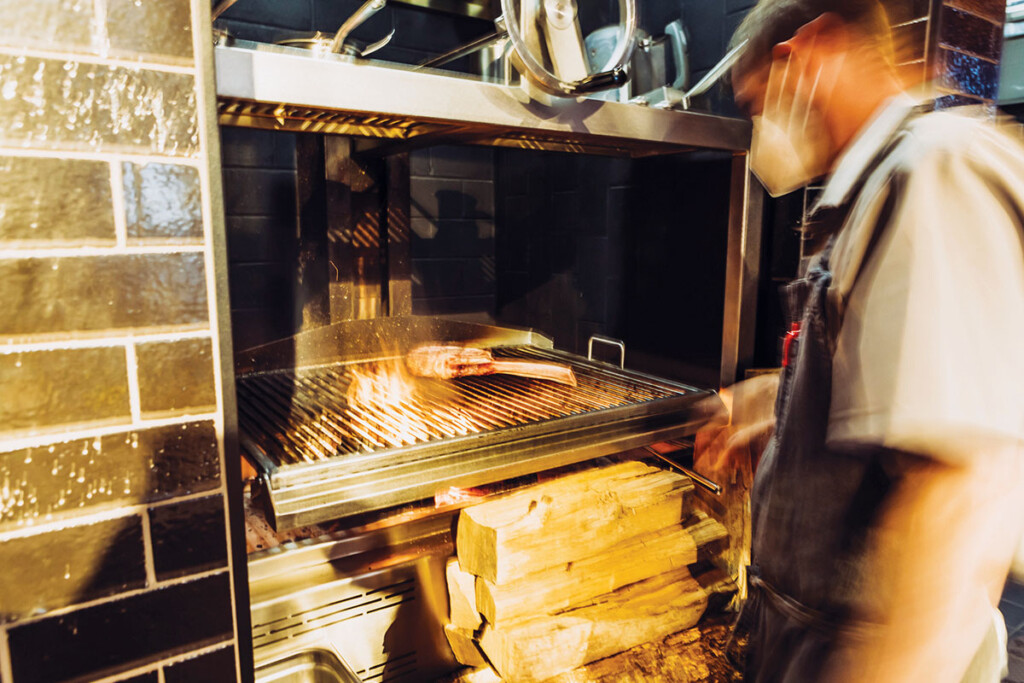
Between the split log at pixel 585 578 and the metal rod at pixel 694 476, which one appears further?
the metal rod at pixel 694 476

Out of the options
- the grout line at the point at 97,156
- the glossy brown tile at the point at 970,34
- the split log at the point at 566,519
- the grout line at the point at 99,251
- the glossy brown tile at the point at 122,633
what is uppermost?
the glossy brown tile at the point at 970,34

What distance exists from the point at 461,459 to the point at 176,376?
599 mm

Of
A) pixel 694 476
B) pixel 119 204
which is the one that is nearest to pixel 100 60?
pixel 119 204

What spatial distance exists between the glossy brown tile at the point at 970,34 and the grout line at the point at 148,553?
2.25m

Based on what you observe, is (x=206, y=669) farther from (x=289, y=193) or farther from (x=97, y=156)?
(x=289, y=193)

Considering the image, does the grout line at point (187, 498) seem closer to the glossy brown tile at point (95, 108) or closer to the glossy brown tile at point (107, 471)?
the glossy brown tile at point (107, 471)

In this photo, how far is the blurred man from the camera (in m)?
0.79

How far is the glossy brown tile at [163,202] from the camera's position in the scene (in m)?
0.89

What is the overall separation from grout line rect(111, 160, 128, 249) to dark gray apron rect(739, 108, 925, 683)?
1089mm

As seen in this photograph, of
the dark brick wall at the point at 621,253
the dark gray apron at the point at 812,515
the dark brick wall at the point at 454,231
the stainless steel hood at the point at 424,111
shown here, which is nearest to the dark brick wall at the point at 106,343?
the stainless steel hood at the point at 424,111

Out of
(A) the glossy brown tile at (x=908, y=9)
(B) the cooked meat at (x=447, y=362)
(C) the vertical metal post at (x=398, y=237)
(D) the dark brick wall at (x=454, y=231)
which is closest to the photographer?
(A) the glossy brown tile at (x=908, y=9)

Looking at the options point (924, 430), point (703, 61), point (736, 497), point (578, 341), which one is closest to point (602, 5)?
point (703, 61)

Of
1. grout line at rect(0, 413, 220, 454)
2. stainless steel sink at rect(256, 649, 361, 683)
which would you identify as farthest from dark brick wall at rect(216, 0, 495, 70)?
stainless steel sink at rect(256, 649, 361, 683)

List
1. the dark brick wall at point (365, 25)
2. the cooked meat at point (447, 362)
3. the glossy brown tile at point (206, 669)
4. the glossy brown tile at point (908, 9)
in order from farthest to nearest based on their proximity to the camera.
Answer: the dark brick wall at point (365, 25)
the cooked meat at point (447, 362)
the glossy brown tile at point (908, 9)
the glossy brown tile at point (206, 669)
